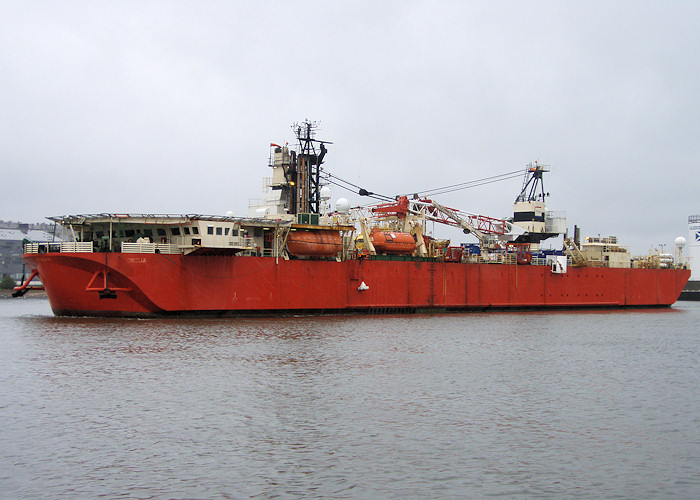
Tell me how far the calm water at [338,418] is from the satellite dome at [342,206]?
12876mm

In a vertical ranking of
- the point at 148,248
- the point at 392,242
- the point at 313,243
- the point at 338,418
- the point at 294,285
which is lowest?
the point at 338,418

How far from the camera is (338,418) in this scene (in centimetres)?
1365

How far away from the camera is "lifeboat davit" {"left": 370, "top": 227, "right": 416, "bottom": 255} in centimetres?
3962

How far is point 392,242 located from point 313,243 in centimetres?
679

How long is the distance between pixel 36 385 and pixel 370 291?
2255 centimetres

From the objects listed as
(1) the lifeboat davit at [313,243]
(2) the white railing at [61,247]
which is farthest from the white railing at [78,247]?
(1) the lifeboat davit at [313,243]

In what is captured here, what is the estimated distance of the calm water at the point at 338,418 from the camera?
33.5 feet

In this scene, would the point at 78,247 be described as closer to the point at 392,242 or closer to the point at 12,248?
the point at 392,242

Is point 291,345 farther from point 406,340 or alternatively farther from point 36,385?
point 36,385

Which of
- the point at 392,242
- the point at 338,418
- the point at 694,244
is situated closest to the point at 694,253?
the point at 694,244

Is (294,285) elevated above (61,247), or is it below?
below

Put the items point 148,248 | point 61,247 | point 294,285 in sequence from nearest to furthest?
point 148,248, point 61,247, point 294,285

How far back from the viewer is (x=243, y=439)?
12.2 meters

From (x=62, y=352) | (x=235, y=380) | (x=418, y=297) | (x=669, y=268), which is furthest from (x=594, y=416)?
(x=669, y=268)
